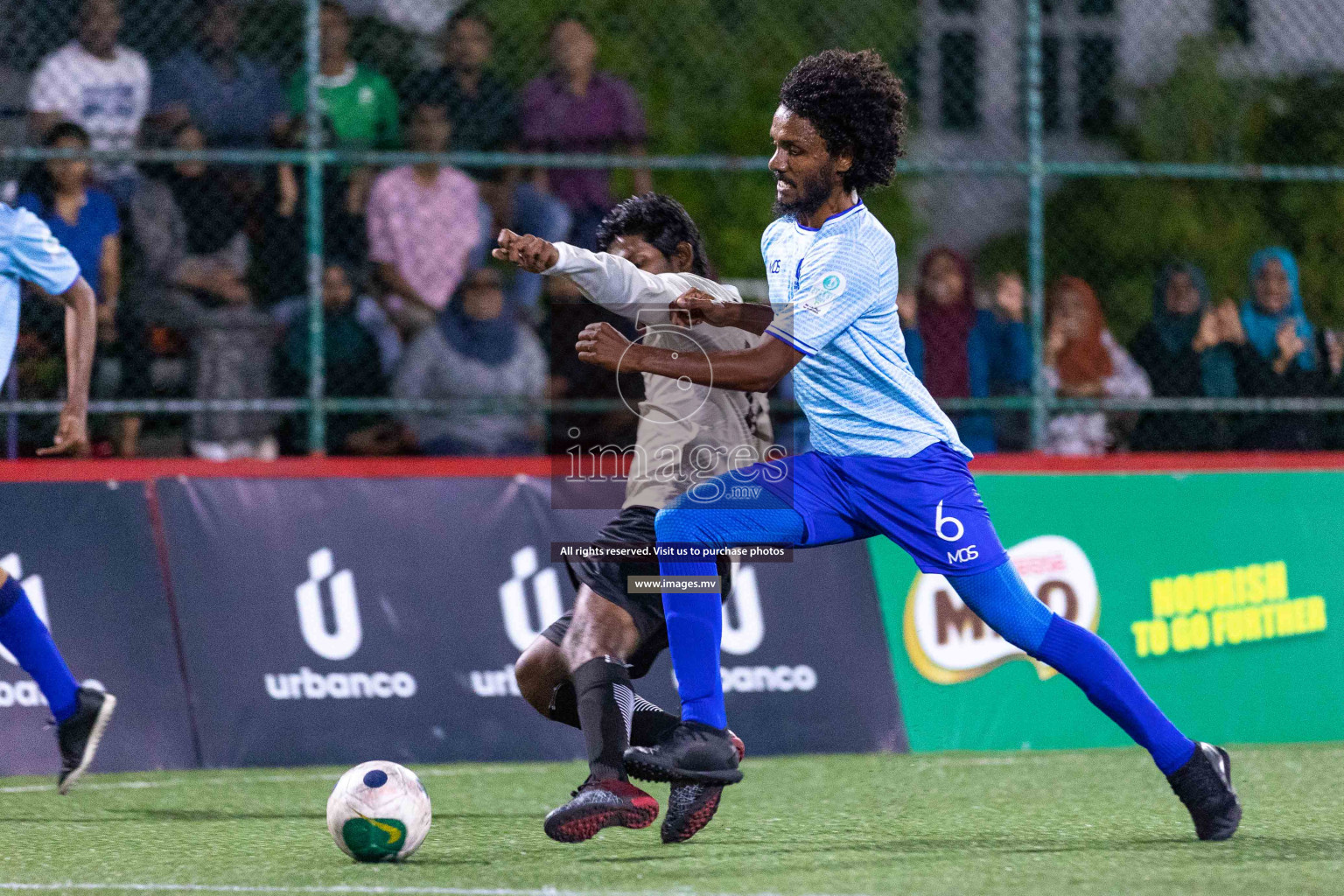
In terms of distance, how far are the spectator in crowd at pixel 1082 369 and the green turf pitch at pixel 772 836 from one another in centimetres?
183

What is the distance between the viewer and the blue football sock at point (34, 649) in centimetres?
623

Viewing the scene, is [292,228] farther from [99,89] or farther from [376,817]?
[376,817]

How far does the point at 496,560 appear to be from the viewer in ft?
24.8

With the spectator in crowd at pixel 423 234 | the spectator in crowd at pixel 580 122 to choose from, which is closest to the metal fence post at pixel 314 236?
the spectator in crowd at pixel 423 234

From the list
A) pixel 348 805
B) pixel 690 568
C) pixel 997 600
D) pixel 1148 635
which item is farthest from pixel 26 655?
pixel 1148 635

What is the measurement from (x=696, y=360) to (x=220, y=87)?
16.2 ft

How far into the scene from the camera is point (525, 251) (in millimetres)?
4730

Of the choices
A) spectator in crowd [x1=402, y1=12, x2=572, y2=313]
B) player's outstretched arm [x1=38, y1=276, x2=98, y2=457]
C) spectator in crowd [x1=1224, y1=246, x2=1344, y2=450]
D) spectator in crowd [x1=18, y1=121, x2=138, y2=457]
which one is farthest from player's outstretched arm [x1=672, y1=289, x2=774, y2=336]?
spectator in crowd [x1=1224, y1=246, x2=1344, y2=450]

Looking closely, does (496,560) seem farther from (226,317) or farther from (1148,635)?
(1148,635)

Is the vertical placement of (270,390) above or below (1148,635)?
above

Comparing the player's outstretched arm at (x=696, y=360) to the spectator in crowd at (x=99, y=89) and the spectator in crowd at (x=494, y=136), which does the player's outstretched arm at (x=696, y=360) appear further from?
the spectator in crowd at (x=99, y=89)

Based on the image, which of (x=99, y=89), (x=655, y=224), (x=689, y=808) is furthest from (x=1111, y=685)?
(x=99, y=89)

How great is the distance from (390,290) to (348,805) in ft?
14.1

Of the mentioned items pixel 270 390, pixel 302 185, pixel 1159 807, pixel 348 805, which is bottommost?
pixel 1159 807
